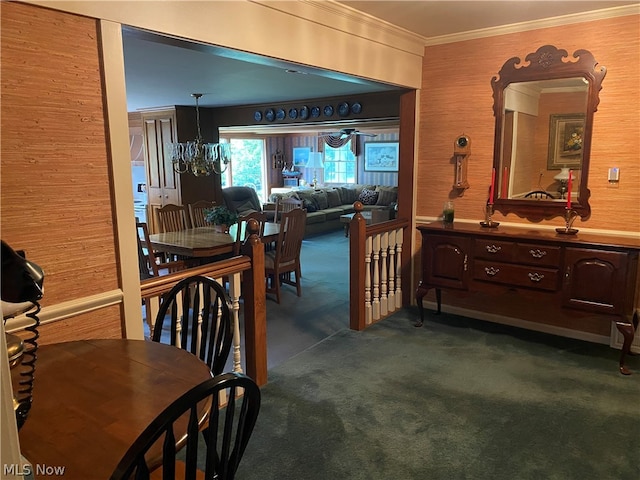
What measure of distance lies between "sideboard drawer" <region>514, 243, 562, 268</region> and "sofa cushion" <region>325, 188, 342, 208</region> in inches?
262

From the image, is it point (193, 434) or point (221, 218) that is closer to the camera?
point (193, 434)

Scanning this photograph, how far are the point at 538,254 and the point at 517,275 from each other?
0.20 m

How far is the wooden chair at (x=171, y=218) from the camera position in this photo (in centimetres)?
530

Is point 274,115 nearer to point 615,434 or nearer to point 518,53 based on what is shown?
point 518,53

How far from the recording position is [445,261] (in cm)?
354

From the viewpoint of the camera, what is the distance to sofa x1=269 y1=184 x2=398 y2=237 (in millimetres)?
8757

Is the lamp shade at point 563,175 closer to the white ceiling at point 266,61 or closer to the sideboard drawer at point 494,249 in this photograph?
the sideboard drawer at point 494,249

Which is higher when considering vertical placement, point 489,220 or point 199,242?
point 489,220

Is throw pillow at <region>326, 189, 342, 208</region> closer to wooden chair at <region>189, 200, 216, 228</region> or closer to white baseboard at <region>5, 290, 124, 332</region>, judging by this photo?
wooden chair at <region>189, 200, 216, 228</region>

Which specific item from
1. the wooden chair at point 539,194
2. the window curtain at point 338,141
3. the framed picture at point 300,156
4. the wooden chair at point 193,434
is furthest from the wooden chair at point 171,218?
the framed picture at point 300,156

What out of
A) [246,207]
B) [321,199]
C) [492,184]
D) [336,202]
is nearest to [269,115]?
[246,207]

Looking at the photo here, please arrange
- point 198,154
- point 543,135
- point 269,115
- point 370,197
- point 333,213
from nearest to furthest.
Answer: point 543,135, point 198,154, point 269,115, point 333,213, point 370,197

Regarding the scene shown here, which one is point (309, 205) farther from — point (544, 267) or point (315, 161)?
point (544, 267)

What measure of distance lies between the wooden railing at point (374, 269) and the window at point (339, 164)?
26.4 feet
